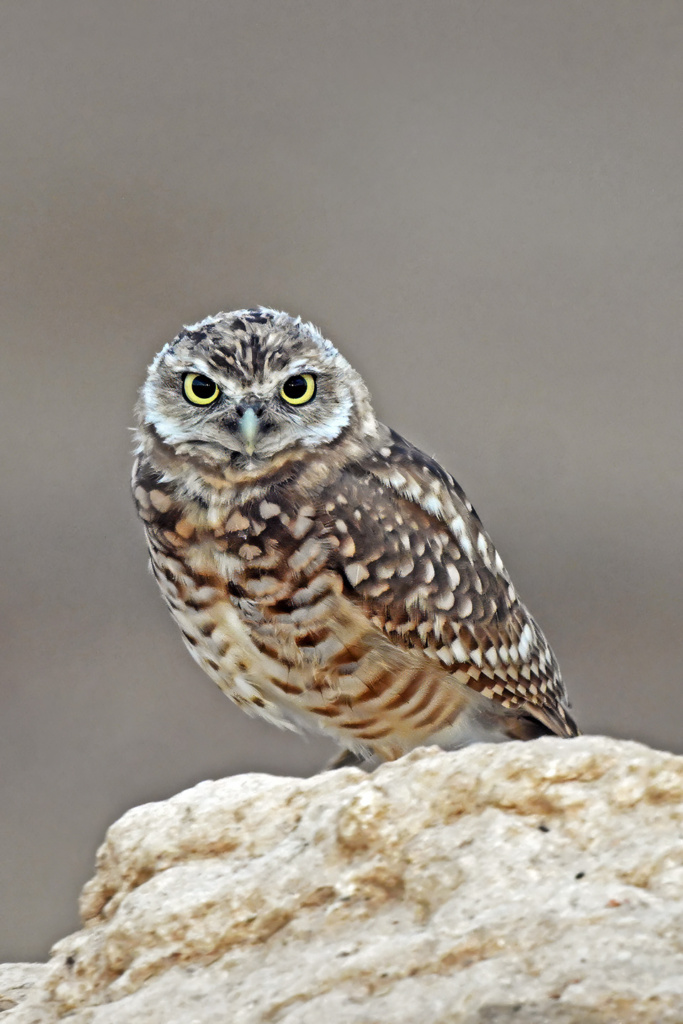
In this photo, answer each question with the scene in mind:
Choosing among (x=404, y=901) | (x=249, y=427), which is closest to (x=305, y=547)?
(x=249, y=427)

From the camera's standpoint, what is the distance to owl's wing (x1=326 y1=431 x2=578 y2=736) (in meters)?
1.69

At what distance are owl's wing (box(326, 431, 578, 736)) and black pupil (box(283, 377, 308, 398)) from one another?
0.58 ft

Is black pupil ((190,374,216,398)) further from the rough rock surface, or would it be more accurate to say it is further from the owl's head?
the rough rock surface

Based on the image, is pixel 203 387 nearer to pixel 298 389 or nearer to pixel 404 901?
pixel 298 389

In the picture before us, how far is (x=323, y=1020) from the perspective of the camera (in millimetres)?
901

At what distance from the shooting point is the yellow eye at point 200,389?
5.11 feet

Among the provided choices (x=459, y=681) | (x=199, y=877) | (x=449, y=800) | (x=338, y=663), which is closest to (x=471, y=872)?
(x=449, y=800)

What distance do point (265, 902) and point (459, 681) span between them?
76 cm

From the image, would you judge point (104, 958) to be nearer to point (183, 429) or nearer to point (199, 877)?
point (199, 877)

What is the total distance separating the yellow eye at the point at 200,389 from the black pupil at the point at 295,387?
0.37ft

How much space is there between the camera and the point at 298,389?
1618 mm

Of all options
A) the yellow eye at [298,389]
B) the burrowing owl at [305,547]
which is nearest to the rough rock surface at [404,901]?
the burrowing owl at [305,547]

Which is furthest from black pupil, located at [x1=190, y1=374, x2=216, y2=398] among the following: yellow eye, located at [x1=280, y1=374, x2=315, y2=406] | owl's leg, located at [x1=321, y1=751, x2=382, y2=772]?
owl's leg, located at [x1=321, y1=751, x2=382, y2=772]

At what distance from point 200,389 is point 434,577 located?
0.52 m
